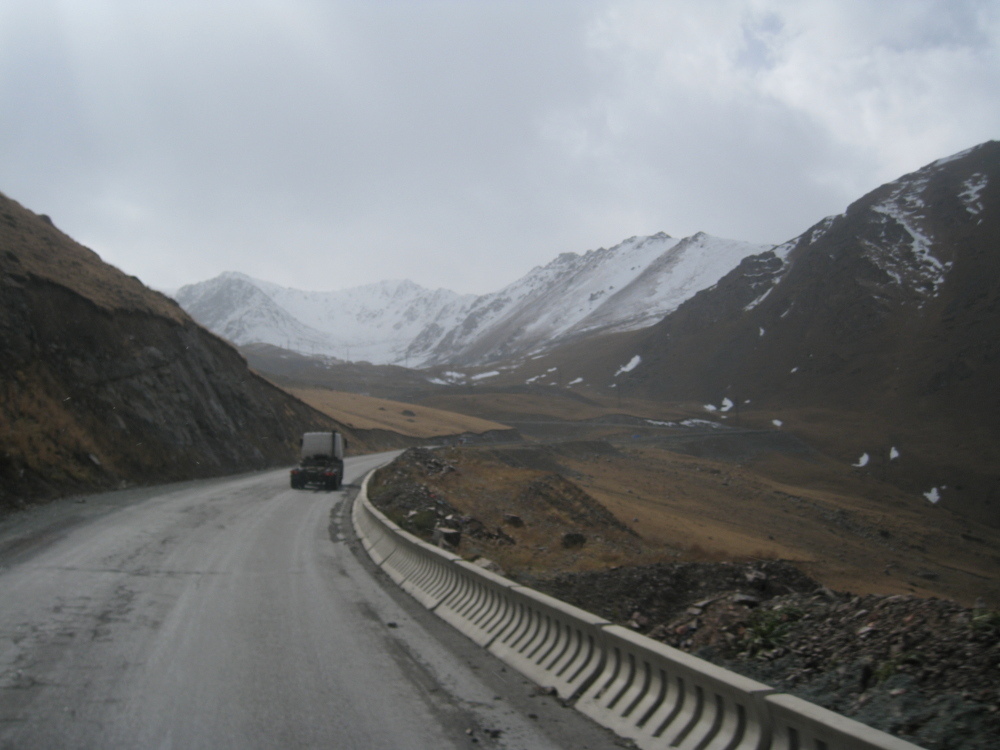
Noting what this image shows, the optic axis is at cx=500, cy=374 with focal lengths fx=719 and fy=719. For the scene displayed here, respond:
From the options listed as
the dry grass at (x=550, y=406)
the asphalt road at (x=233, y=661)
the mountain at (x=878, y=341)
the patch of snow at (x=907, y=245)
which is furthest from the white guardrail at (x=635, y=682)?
the patch of snow at (x=907, y=245)

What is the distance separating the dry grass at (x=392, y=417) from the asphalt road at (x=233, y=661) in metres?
65.8

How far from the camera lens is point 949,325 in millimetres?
110188

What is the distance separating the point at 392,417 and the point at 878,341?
3194 inches

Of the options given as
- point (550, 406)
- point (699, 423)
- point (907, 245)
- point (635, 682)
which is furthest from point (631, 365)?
point (635, 682)

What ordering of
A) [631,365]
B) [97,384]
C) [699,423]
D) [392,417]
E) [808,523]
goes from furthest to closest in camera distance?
[631,365], [699,423], [392,417], [808,523], [97,384]

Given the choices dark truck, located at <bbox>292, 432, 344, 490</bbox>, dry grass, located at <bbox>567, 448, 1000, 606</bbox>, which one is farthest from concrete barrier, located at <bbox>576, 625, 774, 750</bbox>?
dark truck, located at <bbox>292, 432, 344, 490</bbox>

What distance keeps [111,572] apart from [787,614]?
962 centimetres

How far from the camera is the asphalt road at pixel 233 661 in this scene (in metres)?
5.18

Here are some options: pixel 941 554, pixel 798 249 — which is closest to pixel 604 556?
pixel 941 554

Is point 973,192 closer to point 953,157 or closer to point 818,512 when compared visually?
point 953,157

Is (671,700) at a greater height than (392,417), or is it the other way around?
(392,417)

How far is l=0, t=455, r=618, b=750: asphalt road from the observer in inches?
204

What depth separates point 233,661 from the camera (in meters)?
6.88

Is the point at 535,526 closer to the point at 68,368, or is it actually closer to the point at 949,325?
the point at 68,368
